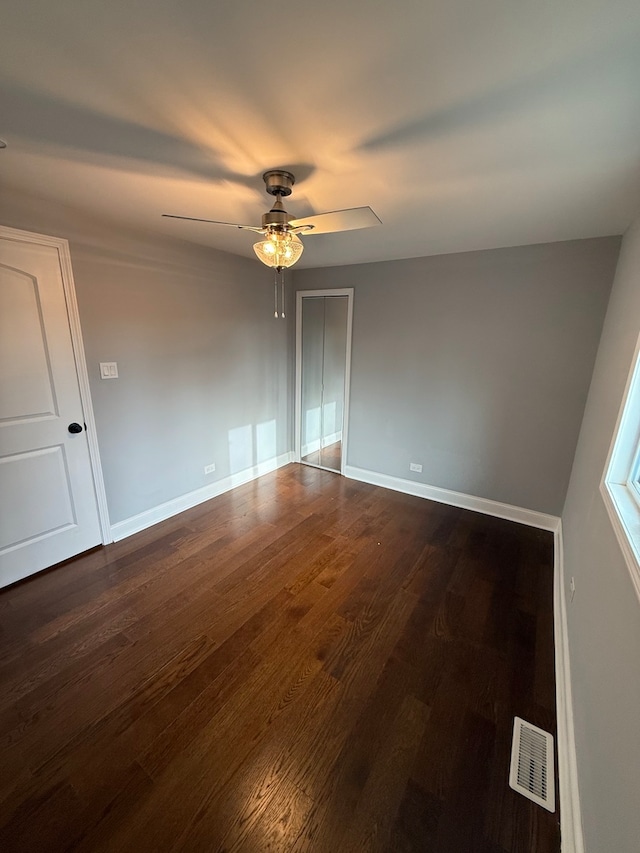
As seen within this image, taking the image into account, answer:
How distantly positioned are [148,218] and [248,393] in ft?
5.85

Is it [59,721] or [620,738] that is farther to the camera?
[59,721]

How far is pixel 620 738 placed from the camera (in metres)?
0.92

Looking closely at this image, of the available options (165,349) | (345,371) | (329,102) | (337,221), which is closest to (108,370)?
(165,349)

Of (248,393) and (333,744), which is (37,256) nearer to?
(248,393)

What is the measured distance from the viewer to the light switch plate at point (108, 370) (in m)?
2.43

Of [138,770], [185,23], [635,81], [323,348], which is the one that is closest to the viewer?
[185,23]

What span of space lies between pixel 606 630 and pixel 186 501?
306 cm

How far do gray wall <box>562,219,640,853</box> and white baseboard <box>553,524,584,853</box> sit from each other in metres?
0.06

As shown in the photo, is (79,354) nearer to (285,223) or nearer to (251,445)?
(285,223)

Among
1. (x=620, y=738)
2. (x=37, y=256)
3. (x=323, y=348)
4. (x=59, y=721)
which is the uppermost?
(x=37, y=256)

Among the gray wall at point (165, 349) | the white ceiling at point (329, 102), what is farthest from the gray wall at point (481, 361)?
the gray wall at point (165, 349)

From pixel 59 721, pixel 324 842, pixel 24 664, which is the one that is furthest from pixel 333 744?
pixel 24 664

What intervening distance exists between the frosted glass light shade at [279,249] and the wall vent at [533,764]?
2.40 metres

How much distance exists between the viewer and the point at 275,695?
155 centimetres
